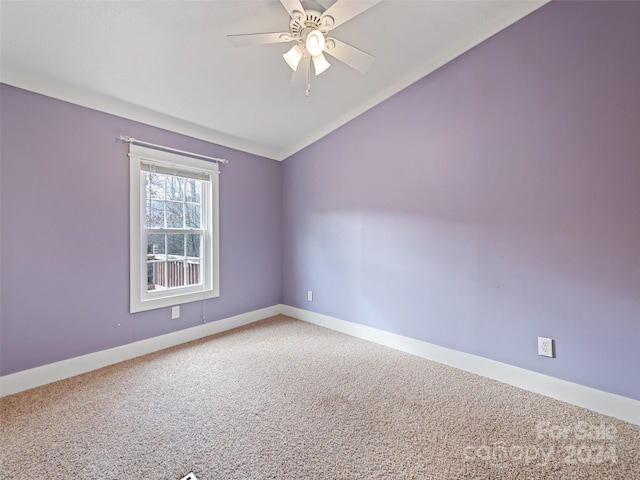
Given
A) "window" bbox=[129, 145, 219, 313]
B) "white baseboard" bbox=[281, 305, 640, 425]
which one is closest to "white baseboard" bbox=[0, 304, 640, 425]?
"white baseboard" bbox=[281, 305, 640, 425]

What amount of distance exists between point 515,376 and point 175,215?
3448 millimetres

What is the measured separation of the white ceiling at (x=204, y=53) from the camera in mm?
1732

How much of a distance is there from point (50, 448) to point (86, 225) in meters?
1.58

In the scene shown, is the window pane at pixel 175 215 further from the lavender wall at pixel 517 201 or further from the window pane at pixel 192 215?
the lavender wall at pixel 517 201

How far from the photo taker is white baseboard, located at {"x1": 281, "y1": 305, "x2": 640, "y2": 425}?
5.83ft

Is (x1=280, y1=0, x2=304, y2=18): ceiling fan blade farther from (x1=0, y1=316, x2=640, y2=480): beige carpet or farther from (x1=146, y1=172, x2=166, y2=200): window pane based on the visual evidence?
(x1=0, y1=316, x2=640, y2=480): beige carpet

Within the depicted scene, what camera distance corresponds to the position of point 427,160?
263 centimetres

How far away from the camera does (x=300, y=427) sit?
1.67 m

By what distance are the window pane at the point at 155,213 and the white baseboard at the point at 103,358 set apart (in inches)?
44.7

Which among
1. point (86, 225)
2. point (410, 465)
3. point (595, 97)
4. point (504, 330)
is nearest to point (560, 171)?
point (595, 97)

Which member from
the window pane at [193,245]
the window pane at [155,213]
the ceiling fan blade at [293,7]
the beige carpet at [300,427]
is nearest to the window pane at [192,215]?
the window pane at [193,245]

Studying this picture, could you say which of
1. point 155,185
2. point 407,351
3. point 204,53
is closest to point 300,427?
point 407,351

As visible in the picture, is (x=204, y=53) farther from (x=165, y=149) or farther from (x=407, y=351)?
(x=407, y=351)

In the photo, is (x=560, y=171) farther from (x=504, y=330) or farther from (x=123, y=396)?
(x=123, y=396)
